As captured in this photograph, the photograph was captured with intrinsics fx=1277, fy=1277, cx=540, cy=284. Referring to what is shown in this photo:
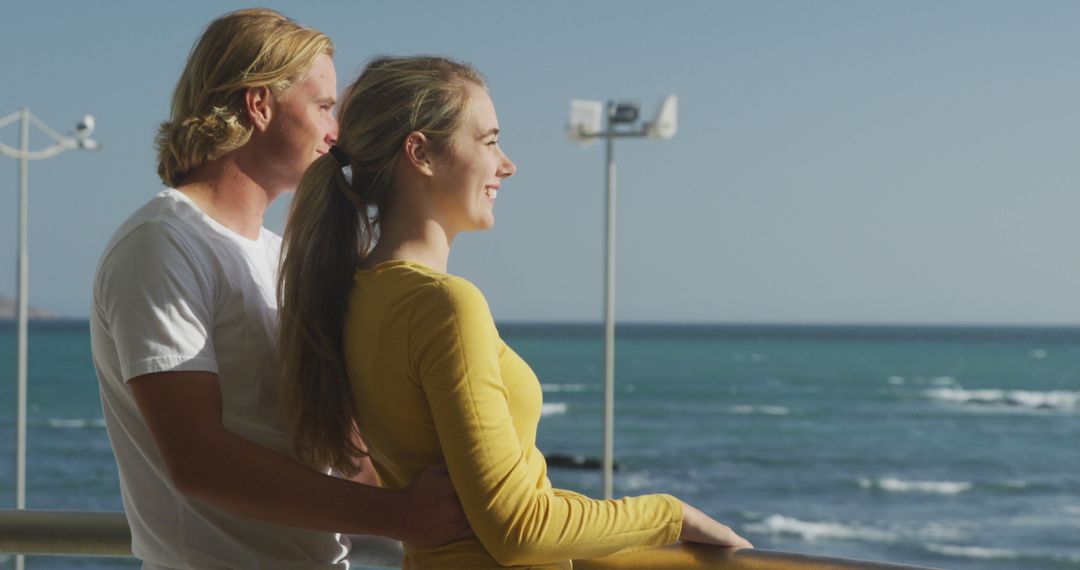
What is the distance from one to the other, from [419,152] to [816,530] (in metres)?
19.6

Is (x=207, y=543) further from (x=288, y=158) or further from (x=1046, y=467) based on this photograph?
(x=1046, y=467)

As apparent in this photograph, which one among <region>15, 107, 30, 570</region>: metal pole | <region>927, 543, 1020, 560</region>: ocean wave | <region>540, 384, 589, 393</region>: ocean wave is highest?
<region>15, 107, 30, 570</region>: metal pole

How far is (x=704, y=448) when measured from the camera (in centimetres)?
3153

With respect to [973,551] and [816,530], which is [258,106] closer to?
[973,551]

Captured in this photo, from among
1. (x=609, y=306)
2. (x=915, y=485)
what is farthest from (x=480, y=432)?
(x=915, y=485)

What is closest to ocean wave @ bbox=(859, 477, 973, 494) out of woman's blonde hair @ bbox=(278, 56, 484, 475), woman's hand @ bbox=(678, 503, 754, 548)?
woman's hand @ bbox=(678, 503, 754, 548)

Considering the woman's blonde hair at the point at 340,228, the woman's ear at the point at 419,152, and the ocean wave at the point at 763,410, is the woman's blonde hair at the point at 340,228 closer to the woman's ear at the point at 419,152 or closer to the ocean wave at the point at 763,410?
the woman's ear at the point at 419,152

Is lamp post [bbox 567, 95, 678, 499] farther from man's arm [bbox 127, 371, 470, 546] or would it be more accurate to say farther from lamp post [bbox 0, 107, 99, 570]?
man's arm [bbox 127, 371, 470, 546]

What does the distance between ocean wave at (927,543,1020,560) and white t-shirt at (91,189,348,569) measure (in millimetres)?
17940

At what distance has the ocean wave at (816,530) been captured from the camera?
785 inches

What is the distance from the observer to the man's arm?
1580 millimetres

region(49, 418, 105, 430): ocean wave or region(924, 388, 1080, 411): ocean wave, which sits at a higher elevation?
region(49, 418, 105, 430): ocean wave

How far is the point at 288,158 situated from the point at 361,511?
0.60 metres

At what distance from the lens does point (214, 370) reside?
1.65 metres
